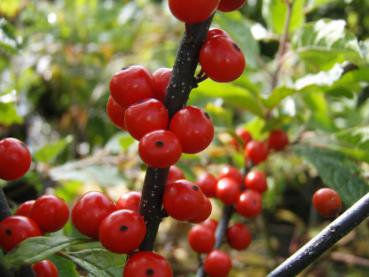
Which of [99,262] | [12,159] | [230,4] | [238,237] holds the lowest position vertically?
[238,237]

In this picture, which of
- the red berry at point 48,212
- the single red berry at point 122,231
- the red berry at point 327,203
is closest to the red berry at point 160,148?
the single red berry at point 122,231

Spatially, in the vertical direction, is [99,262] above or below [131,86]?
below

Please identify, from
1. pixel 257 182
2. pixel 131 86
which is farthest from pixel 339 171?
pixel 131 86

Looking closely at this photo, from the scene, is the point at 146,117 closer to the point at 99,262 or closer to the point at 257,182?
the point at 99,262

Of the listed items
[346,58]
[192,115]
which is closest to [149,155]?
[192,115]

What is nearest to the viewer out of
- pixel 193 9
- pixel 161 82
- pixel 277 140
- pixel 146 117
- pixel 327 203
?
pixel 193 9
